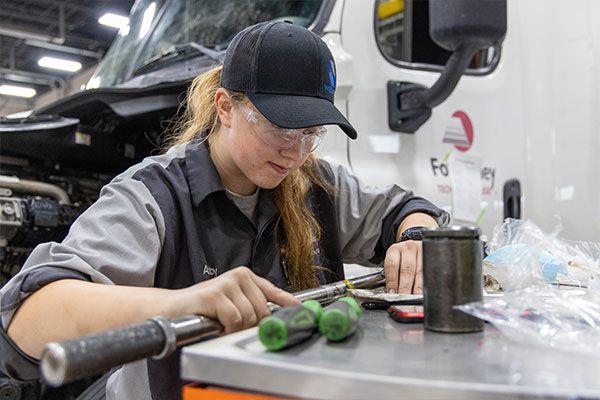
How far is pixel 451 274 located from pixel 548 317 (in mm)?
166

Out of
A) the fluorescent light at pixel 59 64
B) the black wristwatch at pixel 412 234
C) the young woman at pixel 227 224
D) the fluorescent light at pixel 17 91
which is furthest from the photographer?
the fluorescent light at pixel 17 91

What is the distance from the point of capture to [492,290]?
4.23 ft

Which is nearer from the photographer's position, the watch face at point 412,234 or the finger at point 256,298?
the finger at point 256,298

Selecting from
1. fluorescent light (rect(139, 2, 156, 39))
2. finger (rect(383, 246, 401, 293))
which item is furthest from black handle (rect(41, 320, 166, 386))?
fluorescent light (rect(139, 2, 156, 39))

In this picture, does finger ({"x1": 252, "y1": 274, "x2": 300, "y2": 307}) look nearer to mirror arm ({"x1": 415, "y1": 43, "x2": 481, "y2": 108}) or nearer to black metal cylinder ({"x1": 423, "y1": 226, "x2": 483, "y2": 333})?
black metal cylinder ({"x1": 423, "y1": 226, "x2": 483, "y2": 333})

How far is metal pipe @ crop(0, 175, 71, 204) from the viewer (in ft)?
7.47

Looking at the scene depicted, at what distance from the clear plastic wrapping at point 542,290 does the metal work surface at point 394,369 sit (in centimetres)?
4

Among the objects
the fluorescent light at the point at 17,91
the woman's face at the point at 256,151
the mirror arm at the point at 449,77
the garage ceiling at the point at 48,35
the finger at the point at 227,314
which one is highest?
the garage ceiling at the point at 48,35

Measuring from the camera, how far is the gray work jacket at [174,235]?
1.06 meters

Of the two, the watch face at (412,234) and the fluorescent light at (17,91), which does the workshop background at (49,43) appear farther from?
the watch face at (412,234)

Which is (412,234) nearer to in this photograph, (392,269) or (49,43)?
(392,269)

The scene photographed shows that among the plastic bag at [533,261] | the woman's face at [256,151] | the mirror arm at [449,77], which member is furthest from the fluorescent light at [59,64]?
the plastic bag at [533,261]

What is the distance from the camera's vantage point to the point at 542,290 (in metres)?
1.12

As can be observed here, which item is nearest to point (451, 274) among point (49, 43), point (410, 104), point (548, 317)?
point (548, 317)
